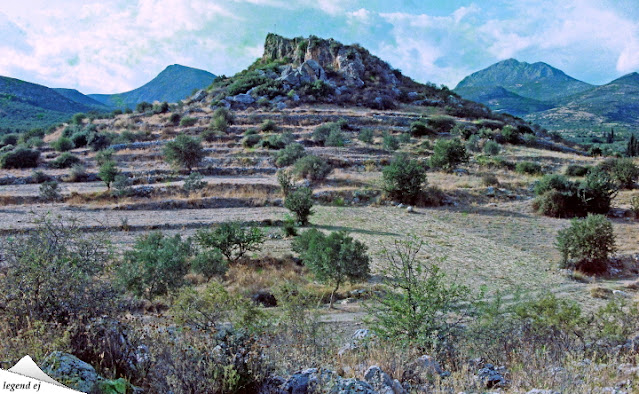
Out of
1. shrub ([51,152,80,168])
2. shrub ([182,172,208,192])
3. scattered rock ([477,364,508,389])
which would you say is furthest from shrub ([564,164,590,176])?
shrub ([51,152,80,168])

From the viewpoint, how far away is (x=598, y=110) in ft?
364

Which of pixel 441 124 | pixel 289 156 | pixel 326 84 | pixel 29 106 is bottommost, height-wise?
pixel 289 156

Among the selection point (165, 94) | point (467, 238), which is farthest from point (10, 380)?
point (165, 94)

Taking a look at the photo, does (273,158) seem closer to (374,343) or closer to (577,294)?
(577,294)

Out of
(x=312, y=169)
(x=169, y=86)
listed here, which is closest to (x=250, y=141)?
(x=312, y=169)

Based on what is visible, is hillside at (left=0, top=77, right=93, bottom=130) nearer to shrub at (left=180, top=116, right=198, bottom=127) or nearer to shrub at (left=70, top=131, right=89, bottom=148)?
shrub at (left=70, top=131, right=89, bottom=148)

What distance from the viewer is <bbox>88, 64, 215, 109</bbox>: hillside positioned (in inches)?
3664

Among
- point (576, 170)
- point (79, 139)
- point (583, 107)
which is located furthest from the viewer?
point (583, 107)

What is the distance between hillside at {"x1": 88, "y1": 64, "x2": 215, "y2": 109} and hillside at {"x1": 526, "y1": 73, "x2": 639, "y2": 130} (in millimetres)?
87984

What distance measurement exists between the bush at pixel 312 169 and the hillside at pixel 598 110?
9418 centimetres

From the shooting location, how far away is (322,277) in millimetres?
9117

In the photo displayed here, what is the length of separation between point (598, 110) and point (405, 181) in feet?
391

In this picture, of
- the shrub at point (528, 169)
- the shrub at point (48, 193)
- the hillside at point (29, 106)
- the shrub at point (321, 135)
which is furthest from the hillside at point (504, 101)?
the shrub at point (48, 193)

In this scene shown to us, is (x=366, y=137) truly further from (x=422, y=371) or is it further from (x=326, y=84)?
(x=422, y=371)
